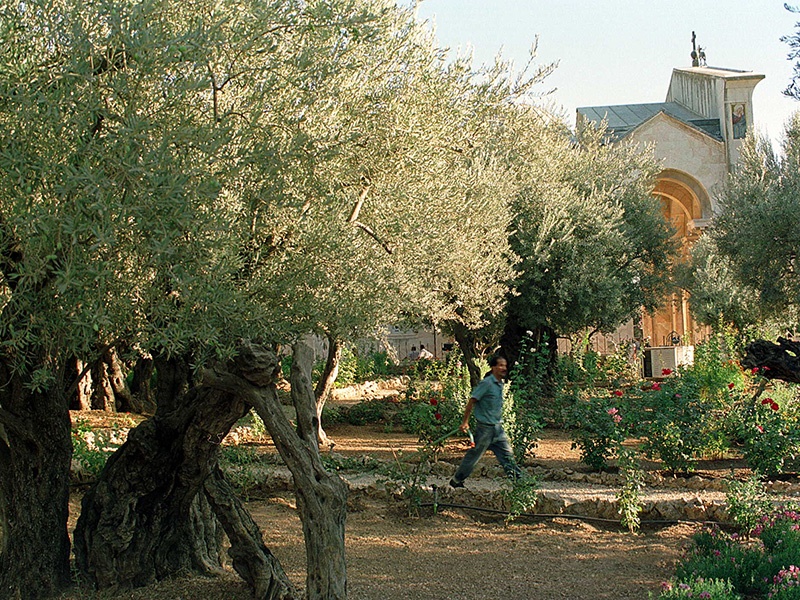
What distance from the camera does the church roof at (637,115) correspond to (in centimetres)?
3766

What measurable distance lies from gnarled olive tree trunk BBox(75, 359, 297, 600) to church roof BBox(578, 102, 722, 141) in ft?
114

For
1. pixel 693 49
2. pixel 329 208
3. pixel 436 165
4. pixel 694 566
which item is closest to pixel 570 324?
pixel 436 165

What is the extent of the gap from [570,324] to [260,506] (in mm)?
9565

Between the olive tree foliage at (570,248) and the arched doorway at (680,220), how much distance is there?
1373 cm

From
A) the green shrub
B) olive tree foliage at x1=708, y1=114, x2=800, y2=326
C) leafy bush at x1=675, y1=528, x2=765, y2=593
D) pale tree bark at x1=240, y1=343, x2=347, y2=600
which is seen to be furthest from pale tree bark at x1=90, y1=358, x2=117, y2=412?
olive tree foliage at x1=708, y1=114, x2=800, y2=326

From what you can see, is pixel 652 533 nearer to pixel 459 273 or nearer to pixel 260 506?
pixel 260 506

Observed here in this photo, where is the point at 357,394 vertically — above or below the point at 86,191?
below

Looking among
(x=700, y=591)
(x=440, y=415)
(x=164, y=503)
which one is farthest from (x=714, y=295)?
(x=164, y=503)

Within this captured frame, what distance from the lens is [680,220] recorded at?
3825cm

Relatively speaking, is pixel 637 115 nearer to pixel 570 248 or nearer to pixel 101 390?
pixel 570 248

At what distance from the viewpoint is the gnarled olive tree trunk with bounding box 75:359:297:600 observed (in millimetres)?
5266

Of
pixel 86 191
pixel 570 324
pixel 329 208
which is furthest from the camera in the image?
pixel 570 324

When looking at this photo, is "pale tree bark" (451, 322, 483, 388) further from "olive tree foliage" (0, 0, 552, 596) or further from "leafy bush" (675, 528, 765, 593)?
"leafy bush" (675, 528, 765, 593)

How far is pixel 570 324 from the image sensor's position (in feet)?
55.9
